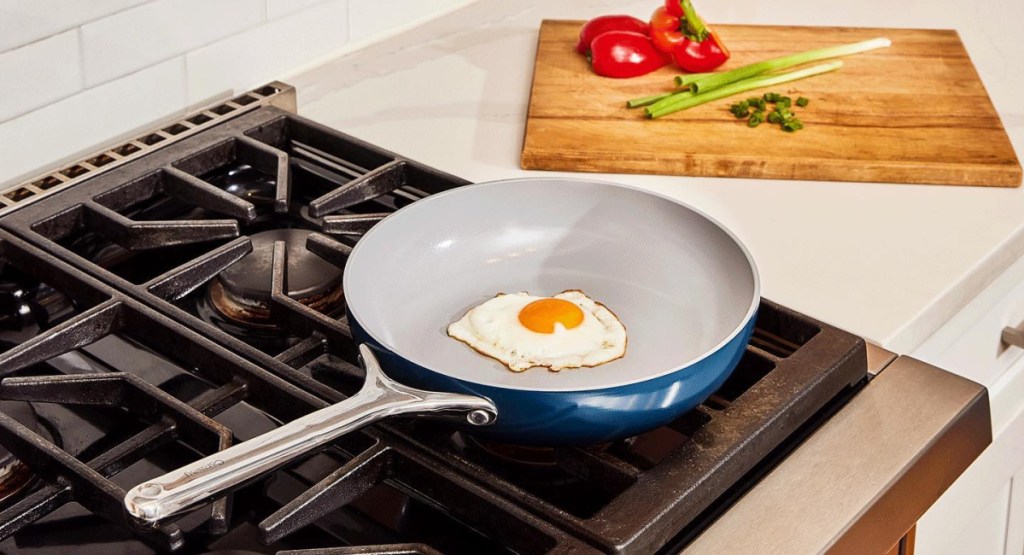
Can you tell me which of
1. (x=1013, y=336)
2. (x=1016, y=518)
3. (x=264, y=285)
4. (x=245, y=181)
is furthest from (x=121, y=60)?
(x=1016, y=518)

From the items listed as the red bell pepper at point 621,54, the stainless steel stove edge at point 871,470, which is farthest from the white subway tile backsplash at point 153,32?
the stainless steel stove edge at point 871,470

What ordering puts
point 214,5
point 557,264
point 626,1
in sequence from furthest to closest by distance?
point 626,1
point 214,5
point 557,264

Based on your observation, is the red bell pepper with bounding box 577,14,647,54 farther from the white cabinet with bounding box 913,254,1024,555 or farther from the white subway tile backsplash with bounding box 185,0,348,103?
the white cabinet with bounding box 913,254,1024,555

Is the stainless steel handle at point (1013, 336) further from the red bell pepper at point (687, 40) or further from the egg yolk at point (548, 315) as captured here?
the egg yolk at point (548, 315)

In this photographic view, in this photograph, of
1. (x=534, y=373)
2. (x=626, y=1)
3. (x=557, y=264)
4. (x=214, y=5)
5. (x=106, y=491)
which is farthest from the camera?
(x=626, y=1)

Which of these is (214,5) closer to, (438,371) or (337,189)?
(337,189)

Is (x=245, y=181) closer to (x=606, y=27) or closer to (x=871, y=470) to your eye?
(x=606, y=27)

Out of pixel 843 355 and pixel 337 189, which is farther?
pixel 337 189

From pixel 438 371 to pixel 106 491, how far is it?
0.64 ft

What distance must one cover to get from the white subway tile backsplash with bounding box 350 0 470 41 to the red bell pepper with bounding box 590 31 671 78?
0.81ft

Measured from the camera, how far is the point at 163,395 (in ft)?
2.40

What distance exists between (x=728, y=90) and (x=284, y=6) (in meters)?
0.49

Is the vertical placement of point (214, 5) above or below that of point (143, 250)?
above

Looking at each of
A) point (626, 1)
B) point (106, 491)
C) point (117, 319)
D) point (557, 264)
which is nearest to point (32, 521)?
point (106, 491)
